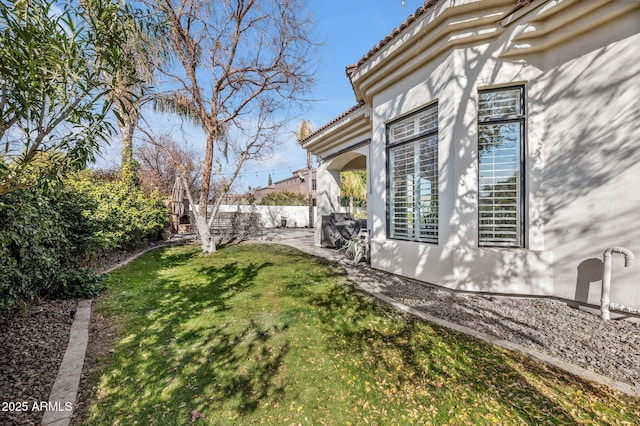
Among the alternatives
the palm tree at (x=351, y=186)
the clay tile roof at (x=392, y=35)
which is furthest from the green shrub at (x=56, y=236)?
the palm tree at (x=351, y=186)

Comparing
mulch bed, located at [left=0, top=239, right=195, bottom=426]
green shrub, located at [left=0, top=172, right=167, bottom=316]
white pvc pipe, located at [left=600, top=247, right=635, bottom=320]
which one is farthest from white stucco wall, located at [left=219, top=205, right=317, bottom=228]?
Answer: white pvc pipe, located at [left=600, top=247, right=635, bottom=320]

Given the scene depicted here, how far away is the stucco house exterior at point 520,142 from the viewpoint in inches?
167

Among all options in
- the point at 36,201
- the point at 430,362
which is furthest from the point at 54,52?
the point at 430,362

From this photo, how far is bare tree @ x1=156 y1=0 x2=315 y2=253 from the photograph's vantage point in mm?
9469

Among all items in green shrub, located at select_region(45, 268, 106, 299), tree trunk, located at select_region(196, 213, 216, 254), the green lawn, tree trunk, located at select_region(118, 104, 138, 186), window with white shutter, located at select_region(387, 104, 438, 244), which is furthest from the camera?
tree trunk, located at select_region(118, 104, 138, 186)

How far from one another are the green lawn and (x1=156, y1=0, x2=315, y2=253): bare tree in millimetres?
6625

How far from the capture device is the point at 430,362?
120 inches

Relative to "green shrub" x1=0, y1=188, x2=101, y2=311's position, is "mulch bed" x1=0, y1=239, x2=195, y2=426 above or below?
below

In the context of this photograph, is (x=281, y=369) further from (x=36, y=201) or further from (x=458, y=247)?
(x=36, y=201)

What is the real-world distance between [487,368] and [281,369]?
2.19 m

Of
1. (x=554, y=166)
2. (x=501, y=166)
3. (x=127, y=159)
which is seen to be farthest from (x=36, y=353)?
(x=127, y=159)

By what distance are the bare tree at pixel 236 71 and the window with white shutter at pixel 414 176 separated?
574 cm

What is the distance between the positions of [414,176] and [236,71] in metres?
7.62

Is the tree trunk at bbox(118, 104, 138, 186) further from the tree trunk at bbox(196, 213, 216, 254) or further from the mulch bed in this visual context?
the mulch bed
